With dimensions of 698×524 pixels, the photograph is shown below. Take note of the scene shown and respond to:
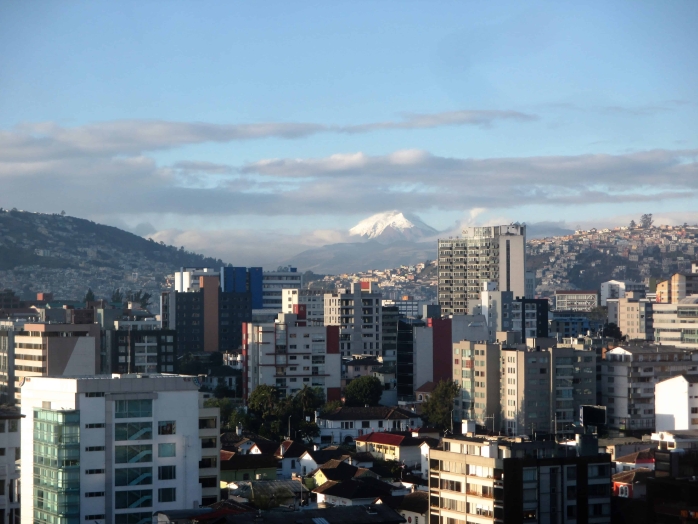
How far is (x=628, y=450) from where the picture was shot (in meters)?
50.9

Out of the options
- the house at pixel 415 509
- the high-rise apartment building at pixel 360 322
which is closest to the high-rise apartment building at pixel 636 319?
the high-rise apartment building at pixel 360 322

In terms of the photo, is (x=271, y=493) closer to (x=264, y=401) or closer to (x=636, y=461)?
(x=636, y=461)

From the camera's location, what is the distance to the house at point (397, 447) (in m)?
55.1

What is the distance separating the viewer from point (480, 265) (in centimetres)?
13538

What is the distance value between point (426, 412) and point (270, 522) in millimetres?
36949

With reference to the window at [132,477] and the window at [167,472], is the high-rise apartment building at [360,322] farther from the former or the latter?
the window at [132,477]

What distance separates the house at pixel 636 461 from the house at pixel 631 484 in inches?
170

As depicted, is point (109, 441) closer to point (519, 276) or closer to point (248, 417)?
point (248, 417)

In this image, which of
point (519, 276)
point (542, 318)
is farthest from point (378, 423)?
point (519, 276)

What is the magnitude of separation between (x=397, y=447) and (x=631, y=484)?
17478mm

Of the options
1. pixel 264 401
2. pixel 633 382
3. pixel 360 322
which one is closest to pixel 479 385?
pixel 633 382

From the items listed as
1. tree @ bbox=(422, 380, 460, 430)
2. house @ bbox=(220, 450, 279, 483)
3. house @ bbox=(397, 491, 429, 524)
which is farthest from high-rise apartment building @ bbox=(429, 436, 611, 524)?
tree @ bbox=(422, 380, 460, 430)

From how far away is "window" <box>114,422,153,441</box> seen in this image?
34.8m

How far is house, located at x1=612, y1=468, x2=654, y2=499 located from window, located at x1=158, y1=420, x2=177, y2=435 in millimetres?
14068
